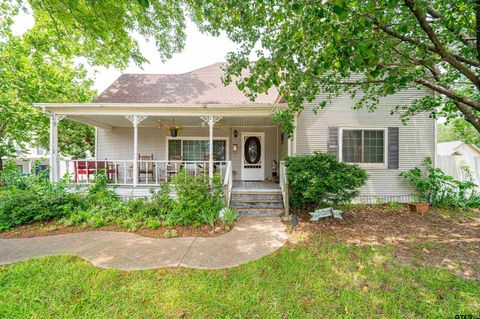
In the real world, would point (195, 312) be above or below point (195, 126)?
below

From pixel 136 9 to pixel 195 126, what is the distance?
434 centimetres

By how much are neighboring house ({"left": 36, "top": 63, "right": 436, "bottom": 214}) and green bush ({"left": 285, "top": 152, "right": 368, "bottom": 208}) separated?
3.21ft

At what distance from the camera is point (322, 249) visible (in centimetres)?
369

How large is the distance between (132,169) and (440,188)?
11.3m

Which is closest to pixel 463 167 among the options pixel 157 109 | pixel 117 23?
pixel 157 109

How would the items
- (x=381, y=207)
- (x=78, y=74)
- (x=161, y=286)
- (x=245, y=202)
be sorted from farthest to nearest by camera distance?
1. (x=78, y=74)
2. (x=381, y=207)
3. (x=245, y=202)
4. (x=161, y=286)

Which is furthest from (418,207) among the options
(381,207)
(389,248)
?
(389,248)

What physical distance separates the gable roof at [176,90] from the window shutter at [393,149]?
417 cm

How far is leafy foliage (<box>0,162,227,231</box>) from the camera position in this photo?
4828 mm

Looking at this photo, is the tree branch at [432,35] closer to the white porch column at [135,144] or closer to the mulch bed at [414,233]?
the mulch bed at [414,233]

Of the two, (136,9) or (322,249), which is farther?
(136,9)

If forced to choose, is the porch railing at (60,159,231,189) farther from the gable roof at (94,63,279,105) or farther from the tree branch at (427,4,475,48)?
the tree branch at (427,4,475,48)

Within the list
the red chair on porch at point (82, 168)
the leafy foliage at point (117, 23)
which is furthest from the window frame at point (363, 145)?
the red chair on porch at point (82, 168)

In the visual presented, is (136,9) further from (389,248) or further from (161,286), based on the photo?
(389,248)
